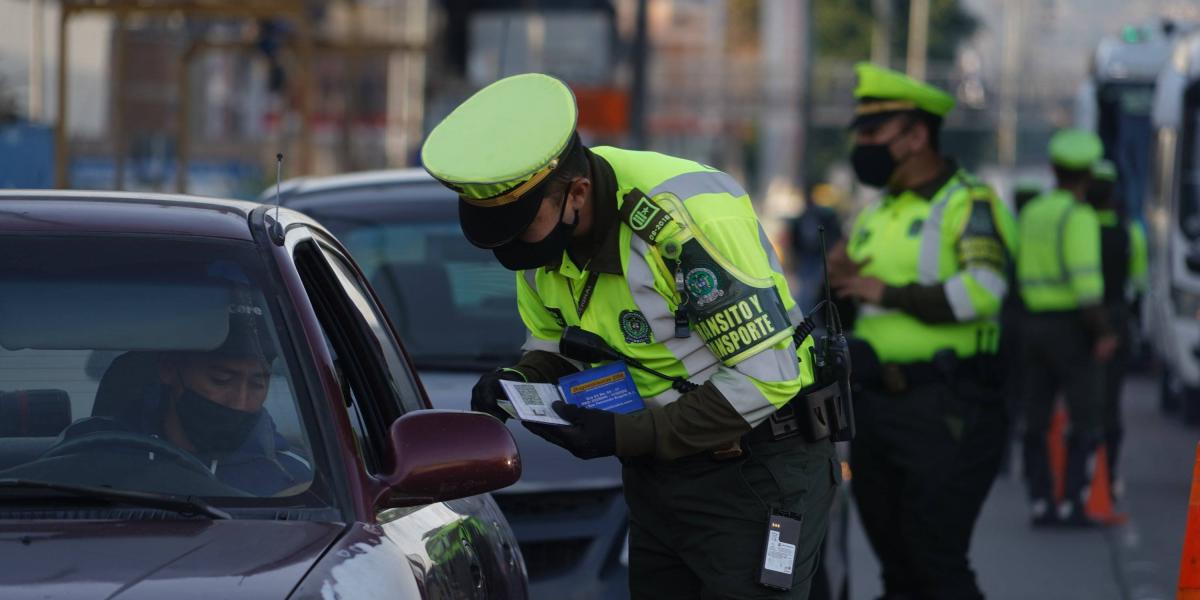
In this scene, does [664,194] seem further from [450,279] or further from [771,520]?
[450,279]

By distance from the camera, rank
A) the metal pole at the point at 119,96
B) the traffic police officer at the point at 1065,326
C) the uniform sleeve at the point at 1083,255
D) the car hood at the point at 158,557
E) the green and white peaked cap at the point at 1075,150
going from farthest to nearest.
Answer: the metal pole at the point at 119,96, the green and white peaked cap at the point at 1075,150, the traffic police officer at the point at 1065,326, the uniform sleeve at the point at 1083,255, the car hood at the point at 158,557

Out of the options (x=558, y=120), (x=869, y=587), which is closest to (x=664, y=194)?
(x=558, y=120)

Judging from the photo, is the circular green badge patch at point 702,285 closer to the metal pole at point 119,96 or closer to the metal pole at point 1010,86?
the metal pole at point 119,96

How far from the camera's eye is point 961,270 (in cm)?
644

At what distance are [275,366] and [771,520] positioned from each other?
112 cm

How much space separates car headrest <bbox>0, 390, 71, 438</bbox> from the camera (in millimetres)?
3559

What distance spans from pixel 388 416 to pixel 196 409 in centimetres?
67

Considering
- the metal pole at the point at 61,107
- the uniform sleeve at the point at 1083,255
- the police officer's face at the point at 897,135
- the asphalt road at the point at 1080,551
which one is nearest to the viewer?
the police officer's face at the point at 897,135

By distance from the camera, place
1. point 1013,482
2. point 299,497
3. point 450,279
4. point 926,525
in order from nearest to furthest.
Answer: point 299,497 < point 926,525 < point 450,279 < point 1013,482

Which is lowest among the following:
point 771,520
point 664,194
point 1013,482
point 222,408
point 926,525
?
point 1013,482

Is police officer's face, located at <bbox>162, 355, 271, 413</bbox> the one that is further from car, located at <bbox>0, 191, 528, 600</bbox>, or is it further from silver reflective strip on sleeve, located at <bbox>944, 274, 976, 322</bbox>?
silver reflective strip on sleeve, located at <bbox>944, 274, 976, 322</bbox>

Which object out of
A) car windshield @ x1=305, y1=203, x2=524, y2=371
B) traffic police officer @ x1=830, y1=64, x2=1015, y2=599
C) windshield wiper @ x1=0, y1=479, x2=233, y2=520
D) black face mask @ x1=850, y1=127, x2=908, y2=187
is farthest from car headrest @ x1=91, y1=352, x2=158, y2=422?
black face mask @ x1=850, y1=127, x2=908, y2=187

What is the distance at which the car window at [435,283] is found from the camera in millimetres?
6895

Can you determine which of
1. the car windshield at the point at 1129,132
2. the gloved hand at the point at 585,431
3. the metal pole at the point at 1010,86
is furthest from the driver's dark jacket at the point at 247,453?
the metal pole at the point at 1010,86
